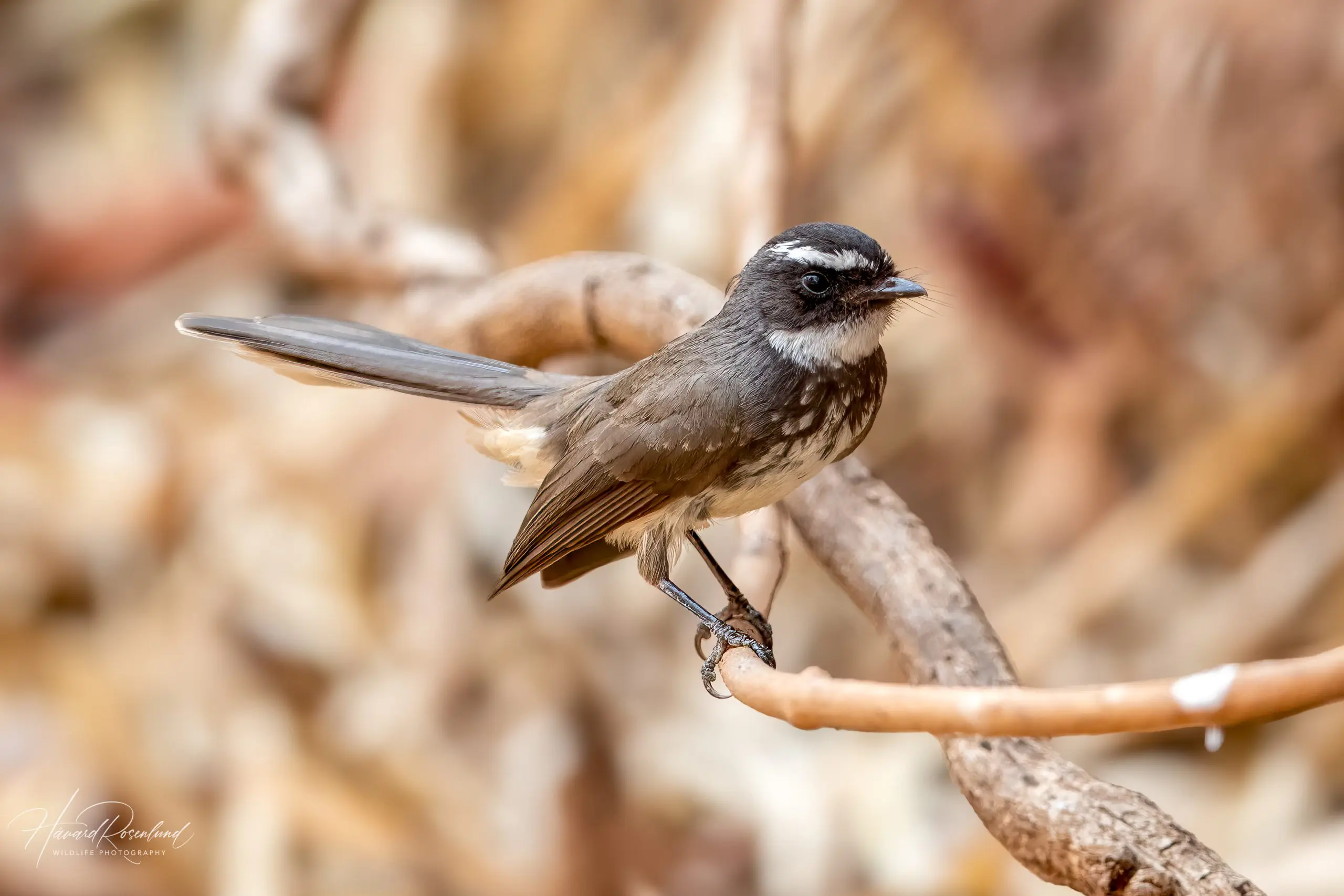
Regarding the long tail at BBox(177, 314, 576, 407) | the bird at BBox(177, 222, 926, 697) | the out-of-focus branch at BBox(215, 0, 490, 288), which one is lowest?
the bird at BBox(177, 222, 926, 697)

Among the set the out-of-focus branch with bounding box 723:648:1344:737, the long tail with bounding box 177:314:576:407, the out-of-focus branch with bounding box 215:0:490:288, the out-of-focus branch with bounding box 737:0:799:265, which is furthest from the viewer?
the out-of-focus branch with bounding box 215:0:490:288

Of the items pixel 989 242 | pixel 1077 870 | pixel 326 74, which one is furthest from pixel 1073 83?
pixel 1077 870

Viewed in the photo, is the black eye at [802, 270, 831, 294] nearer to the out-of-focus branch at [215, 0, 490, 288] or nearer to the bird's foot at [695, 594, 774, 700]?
the bird's foot at [695, 594, 774, 700]

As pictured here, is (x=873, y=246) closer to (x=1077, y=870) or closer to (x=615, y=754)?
(x=1077, y=870)

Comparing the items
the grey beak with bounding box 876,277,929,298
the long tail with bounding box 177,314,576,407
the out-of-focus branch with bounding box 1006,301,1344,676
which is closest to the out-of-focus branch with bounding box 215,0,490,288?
the long tail with bounding box 177,314,576,407

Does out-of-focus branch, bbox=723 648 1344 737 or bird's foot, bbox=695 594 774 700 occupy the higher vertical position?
bird's foot, bbox=695 594 774 700

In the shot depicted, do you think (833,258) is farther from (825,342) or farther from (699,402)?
(699,402)

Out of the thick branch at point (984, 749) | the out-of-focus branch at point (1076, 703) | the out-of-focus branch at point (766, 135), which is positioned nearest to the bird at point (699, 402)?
the thick branch at point (984, 749)

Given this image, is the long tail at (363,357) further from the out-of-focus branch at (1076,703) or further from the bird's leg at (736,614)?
the out-of-focus branch at (1076,703)
